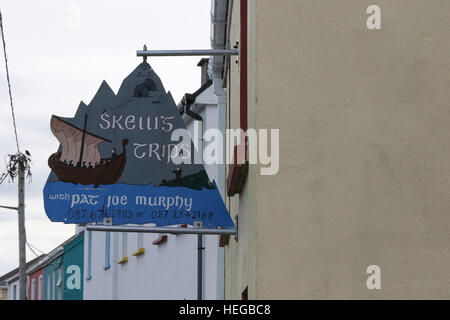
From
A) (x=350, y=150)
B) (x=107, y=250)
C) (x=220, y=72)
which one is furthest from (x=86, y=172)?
(x=107, y=250)

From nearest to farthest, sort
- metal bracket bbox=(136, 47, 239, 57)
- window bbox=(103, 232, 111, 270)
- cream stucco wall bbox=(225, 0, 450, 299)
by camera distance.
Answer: cream stucco wall bbox=(225, 0, 450, 299)
metal bracket bbox=(136, 47, 239, 57)
window bbox=(103, 232, 111, 270)

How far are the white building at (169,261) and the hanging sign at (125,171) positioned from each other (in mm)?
4581

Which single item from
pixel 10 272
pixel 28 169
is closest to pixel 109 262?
pixel 28 169

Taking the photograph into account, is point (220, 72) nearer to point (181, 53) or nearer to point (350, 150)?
point (181, 53)

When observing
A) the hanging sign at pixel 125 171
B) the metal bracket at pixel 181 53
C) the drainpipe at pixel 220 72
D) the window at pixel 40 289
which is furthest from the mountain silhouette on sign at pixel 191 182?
the window at pixel 40 289

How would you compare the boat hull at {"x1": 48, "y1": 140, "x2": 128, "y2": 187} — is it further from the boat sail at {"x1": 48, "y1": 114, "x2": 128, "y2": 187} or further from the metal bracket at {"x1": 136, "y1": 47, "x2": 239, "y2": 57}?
the metal bracket at {"x1": 136, "y1": 47, "x2": 239, "y2": 57}

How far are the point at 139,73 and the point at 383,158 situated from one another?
279 cm

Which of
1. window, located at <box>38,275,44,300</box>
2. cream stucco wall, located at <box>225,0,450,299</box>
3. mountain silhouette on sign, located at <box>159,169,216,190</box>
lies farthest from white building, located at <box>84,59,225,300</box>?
window, located at <box>38,275,44,300</box>

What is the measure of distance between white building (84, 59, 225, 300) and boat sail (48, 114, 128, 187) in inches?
185

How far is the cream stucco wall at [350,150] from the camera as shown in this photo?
259 inches

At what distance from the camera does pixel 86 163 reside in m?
8.30

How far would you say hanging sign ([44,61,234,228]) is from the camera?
325 inches

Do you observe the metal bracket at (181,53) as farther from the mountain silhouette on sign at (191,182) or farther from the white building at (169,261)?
the white building at (169,261)

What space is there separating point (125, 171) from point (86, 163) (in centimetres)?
33
